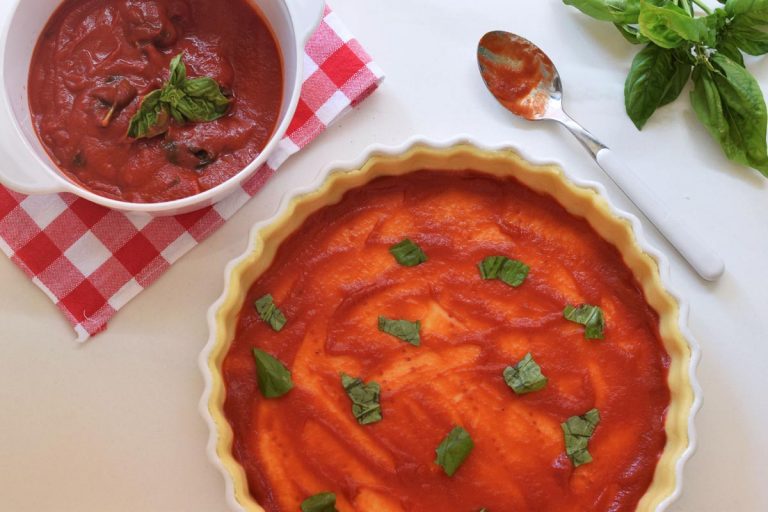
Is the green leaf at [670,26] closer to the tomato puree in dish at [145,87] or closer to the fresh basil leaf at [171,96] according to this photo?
the tomato puree in dish at [145,87]

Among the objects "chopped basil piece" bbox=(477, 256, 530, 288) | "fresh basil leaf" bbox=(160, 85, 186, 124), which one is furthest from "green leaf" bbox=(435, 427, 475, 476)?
"fresh basil leaf" bbox=(160, 85, 186, 124)

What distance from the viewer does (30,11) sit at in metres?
1.88

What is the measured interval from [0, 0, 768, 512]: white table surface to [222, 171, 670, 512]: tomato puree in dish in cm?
23

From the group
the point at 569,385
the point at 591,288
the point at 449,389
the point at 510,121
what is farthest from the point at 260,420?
the point at 510,121

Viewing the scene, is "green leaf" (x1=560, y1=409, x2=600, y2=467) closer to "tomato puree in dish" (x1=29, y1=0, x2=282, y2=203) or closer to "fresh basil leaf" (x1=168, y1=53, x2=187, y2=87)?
"tomato puree in dish" (x1=29, y1=0, x2=282, y2=203)

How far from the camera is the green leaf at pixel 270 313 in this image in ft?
6.63

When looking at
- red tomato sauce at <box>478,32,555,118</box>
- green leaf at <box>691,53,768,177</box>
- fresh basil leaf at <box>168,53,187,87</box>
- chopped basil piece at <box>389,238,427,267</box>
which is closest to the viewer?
fresh basil leaf at <box>168,53,187,87</box>

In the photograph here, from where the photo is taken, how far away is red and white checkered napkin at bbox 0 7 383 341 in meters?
2.19

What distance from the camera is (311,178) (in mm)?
2230

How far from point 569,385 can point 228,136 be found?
1.03m

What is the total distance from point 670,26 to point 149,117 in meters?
A: 1.32

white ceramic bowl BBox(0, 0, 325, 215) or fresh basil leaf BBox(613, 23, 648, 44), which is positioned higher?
white ceramic bowl BBox(0, 0, 325, 215)

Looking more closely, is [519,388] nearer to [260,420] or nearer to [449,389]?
[449,389]

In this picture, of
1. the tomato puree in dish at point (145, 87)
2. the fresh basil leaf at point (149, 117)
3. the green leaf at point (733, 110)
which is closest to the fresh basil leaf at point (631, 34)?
the green leaf at point (733, 110)
